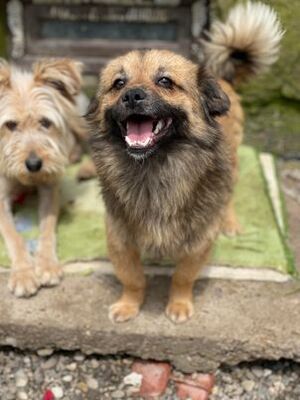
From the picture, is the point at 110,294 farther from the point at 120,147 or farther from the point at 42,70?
the point at 42,70

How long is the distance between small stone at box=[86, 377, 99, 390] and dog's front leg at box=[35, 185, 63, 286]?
1.82 feet

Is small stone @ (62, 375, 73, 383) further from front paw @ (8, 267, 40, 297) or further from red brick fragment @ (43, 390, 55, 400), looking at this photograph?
front paw @ (8, 267, 40, 297)

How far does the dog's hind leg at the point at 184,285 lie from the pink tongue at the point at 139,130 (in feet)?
2.15

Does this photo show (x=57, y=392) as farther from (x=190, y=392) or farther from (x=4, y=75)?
(x=4, y=75)

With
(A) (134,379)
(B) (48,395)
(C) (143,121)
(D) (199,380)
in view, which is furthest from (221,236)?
(B) (48,395)

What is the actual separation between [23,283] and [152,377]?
844 millimetres

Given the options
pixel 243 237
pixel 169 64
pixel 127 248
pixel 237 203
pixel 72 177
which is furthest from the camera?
pixel 72 177

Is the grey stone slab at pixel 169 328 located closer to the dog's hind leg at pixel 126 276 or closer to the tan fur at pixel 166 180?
the dog's hind leg at pixel 126 276

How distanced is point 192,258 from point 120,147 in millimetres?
653

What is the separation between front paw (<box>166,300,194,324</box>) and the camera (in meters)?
2.99

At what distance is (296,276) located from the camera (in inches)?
130

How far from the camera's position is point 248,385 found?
9.74 feet

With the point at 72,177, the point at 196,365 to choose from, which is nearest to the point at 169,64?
the point at 196,365

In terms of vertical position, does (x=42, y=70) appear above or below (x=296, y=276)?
above
